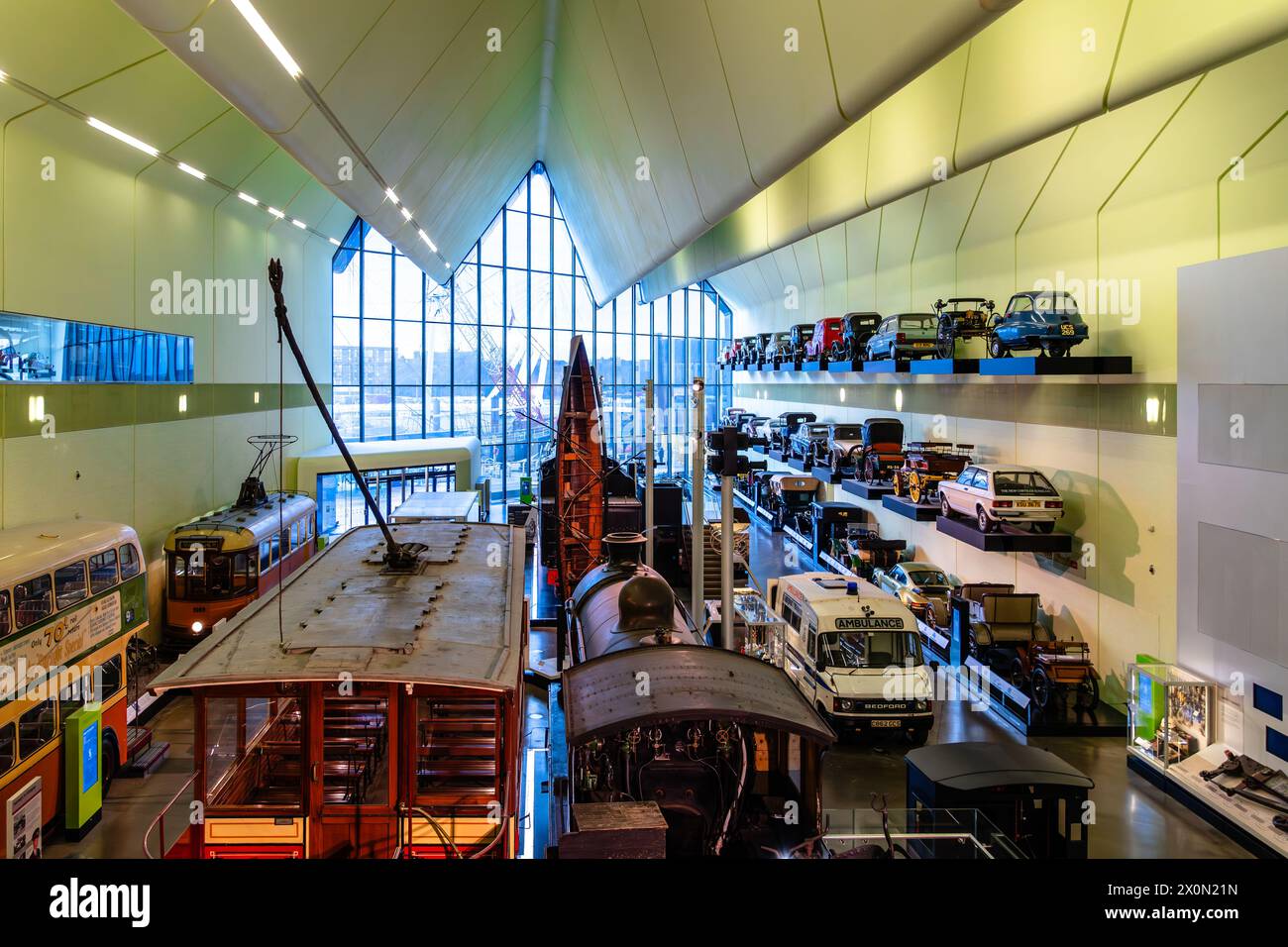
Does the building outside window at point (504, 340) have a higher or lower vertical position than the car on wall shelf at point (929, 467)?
higher

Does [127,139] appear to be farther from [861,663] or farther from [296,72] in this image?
[861,663]

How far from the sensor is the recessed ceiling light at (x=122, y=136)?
1305cm

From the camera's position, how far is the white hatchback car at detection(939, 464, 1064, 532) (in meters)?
13.3

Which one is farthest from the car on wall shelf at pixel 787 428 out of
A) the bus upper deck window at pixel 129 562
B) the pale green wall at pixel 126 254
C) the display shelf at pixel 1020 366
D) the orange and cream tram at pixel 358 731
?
the orange and cream tram at pixel 358 731

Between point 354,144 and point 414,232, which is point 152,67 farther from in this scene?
point 414,232

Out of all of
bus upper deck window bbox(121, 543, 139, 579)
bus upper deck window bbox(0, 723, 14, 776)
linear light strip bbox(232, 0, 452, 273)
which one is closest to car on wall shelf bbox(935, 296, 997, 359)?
linear light strip bbox(232, 0, 452, 273)

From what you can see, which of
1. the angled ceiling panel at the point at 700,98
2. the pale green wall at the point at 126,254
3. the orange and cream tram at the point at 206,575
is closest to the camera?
the angled ceiling panel at the point at 700,98

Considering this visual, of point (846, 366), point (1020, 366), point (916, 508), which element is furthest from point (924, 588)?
point (1020, 366)

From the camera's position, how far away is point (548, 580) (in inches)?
861

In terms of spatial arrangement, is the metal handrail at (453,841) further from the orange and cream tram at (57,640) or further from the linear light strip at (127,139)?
the linear light strip at (127,139)

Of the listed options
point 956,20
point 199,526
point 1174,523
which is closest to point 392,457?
point 199,526

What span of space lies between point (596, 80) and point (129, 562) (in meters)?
12.3

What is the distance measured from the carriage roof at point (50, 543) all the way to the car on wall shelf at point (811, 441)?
622 inches

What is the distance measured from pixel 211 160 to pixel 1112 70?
16.7 m
